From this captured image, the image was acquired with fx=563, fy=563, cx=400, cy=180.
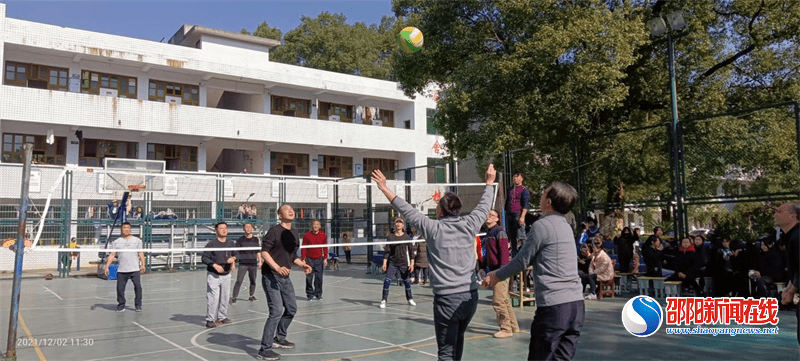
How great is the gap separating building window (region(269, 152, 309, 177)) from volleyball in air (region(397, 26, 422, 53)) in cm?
2165

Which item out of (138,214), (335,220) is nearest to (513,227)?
(335,220)

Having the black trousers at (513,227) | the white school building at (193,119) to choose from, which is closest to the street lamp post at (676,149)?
the black trousers at (513,227)

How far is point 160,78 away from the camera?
30453mm

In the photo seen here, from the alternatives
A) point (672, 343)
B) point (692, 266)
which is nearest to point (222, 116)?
point (692, 266)

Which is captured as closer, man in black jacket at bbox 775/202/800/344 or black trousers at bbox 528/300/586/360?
black trousers at bbox 528/300/586/360

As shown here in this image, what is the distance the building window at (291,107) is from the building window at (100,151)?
335 inches

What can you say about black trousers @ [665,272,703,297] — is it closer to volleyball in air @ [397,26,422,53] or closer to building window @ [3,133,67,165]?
volleyball in air @ [397,26,422,53]

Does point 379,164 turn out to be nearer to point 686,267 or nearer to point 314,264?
point 314,264

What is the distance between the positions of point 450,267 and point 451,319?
1.48ft

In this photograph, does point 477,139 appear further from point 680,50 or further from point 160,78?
point 160,78

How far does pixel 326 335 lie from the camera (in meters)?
9.01

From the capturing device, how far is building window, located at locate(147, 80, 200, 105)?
30.3 m

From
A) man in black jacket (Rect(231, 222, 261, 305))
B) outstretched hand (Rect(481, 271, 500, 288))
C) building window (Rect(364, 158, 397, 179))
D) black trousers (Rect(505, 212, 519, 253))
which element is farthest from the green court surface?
building window (Rect(364, 158, 397, 179))

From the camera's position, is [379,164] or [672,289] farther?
[379,164]
